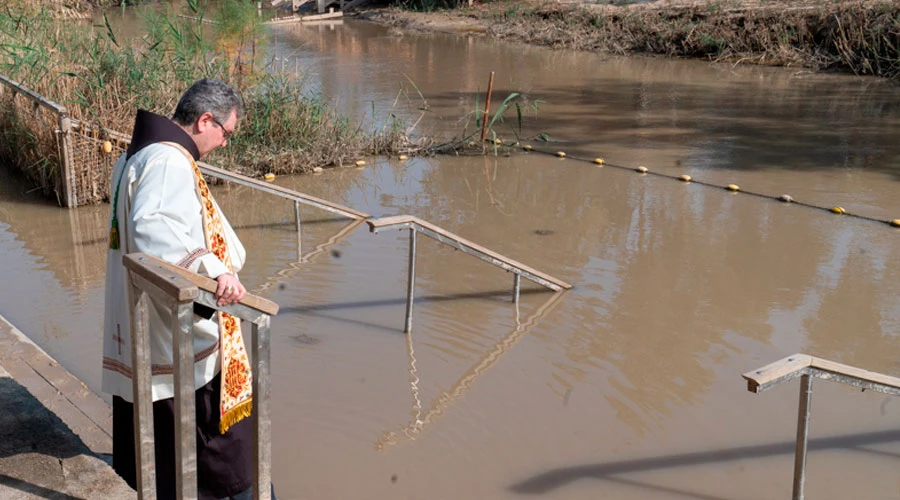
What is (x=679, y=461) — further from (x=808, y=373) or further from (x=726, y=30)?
(x=726, y=30)

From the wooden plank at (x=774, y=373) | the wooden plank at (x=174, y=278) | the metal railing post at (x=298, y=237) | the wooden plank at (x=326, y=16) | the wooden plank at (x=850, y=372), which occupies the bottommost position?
the metal railing post at (x=298, y=237)

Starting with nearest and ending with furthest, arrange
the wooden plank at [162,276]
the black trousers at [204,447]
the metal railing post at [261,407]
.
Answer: the wooden plank at [162,276] → the metal railing post at [261,407] → the black trousers at [204,447]

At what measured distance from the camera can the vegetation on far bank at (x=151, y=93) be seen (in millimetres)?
8930

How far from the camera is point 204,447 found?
3137 millimetres

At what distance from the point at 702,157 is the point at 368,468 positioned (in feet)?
26.0

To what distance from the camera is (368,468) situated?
180 inches

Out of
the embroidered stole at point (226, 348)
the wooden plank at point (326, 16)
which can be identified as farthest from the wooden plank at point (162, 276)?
the wooden plank at point (326, 16)

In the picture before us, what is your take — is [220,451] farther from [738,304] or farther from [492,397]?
[738,304]

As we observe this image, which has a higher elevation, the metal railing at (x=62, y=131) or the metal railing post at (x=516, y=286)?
the metal railing at (x=62, y=131)

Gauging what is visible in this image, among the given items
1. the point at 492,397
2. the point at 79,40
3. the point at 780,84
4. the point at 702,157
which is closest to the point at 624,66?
the point at 780,84

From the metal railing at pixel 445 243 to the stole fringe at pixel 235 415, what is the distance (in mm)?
2274

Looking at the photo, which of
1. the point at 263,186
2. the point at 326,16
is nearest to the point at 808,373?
the point at 263,186

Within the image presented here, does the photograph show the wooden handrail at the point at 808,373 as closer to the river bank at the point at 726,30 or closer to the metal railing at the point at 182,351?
the metal railing at the point at 182,351

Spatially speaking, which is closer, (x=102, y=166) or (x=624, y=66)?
(x=102, y=166)
